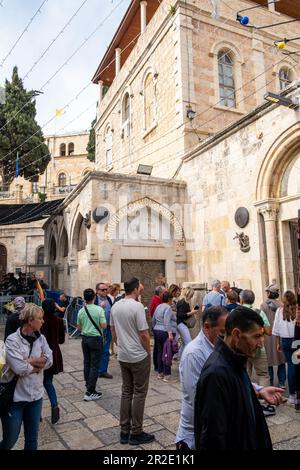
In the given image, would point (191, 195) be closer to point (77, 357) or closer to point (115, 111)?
point (77, 357)

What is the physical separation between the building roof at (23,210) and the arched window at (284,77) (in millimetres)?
11933

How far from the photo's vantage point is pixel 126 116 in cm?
1852

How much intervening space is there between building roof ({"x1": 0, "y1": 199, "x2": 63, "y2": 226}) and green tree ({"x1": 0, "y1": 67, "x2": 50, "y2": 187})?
43.2 ft

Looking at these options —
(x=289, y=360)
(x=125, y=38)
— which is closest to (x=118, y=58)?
(x=125, y=38)

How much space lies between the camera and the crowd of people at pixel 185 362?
1608mm

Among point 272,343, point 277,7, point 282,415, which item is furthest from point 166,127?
point 282,415

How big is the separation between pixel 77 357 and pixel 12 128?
26.6 metres

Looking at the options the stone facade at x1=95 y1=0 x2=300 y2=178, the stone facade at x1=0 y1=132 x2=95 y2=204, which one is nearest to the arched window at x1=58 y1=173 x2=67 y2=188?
the stone facade at x1=0 y1=132 x2=95 y2=204

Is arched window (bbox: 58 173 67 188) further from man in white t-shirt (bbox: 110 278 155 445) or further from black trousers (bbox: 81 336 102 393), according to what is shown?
man in white t-shirt (bbox: 110 278 155 445)

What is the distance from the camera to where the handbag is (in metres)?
2.62

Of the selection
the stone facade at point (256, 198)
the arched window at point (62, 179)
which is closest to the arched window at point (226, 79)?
the stone facade at point (256, 198)

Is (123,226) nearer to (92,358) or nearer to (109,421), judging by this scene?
(92,358)

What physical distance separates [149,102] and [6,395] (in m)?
15.4

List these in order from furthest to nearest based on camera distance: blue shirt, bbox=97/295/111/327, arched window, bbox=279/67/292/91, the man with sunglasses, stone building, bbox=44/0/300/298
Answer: arched window, bbox=279/67/292/91
stone building, bbox=44/0/300/298
blue shirt, bbox=97/295/111/327
the man with sunglasses
